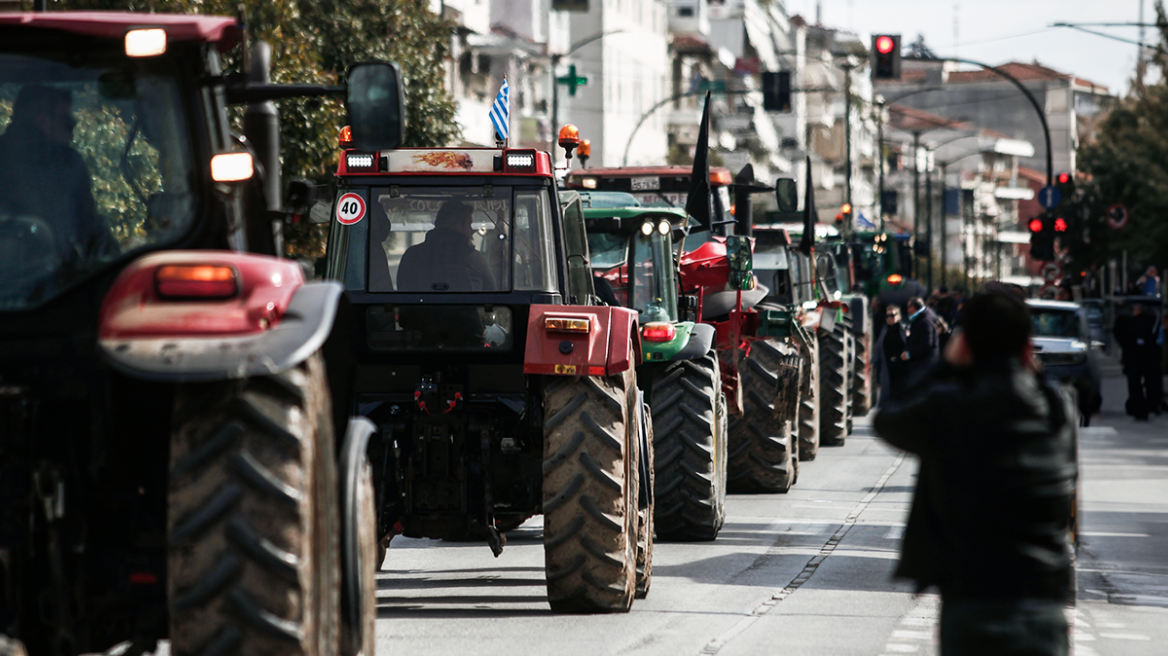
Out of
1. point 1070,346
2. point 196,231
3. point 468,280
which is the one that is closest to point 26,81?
point 196,231

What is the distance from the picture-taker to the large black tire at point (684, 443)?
12.1 m

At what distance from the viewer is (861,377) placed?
85.2 feet

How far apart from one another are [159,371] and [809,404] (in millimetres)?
14744

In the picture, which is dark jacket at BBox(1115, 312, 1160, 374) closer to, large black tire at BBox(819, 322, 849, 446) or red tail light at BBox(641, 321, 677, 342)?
large black tire at BBox(819, 322, 849, 446)

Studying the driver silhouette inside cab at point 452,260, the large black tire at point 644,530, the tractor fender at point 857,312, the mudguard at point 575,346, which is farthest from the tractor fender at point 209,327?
the tractor fender at point 857,312

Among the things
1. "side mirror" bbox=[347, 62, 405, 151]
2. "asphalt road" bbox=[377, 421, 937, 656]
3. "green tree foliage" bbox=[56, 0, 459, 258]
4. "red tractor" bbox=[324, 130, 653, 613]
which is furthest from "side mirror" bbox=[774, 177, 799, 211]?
"side mirror" bbox=[347, 62, 405, 151]

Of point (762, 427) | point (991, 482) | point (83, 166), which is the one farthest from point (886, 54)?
point (991, 482)

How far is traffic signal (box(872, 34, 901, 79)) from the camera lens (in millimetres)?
29078

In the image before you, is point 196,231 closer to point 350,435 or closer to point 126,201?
Result: point 126,201

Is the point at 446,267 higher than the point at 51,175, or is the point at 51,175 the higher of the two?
the point at 51,175

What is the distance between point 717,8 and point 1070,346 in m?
64.9

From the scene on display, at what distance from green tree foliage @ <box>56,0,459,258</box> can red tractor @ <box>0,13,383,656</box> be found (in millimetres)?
15625

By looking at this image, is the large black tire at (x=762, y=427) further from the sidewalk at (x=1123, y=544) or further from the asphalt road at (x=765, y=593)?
the sidewalk at (x=1123, y=544)

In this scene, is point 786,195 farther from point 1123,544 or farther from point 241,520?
point 241,520
